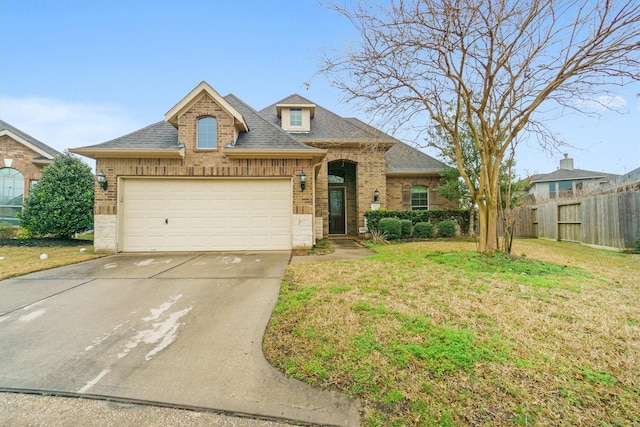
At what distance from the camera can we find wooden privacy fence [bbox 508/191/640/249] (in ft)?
26.3

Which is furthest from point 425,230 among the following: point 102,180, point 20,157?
point 20,157

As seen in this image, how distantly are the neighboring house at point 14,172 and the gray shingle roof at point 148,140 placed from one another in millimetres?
8210

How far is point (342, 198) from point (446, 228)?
504 cm

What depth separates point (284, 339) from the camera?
8.93ft

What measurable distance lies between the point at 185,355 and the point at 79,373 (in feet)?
2.71

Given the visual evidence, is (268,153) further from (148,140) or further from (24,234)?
(24,234)

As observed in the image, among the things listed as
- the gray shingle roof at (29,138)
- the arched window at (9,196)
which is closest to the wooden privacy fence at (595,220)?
the gray shingle roof at (29,138)

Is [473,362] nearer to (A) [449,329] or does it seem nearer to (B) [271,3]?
(A) [449,329]

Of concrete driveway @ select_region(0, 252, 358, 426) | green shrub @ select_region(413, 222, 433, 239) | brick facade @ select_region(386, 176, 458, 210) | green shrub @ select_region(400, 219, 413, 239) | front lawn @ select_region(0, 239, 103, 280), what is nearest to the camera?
concrete driveway @ select_region(0, 252, 358, 426)

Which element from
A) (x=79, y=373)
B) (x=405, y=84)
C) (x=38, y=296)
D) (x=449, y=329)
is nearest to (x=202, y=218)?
(x=38, y=296)

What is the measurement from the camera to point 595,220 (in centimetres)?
929

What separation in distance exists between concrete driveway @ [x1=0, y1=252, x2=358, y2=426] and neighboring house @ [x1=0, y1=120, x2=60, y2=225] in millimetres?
11606

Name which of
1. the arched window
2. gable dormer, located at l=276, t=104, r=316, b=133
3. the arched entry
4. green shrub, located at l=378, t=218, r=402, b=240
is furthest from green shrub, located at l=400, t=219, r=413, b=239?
the arched window

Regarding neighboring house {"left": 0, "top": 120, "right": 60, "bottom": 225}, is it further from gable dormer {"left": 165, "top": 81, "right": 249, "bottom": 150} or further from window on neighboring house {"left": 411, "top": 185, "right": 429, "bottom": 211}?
window on neighboring house {"left": 411, "top": 185, "right": 429, "bottom": 211}
